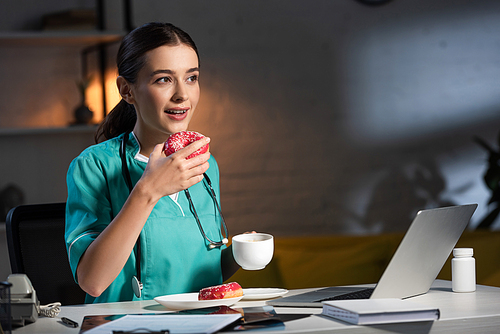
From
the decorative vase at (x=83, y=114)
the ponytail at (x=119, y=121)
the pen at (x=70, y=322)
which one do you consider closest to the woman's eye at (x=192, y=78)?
the ponytail at (x=119, y=121)

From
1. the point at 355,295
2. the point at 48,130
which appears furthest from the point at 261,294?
the point at 48,130

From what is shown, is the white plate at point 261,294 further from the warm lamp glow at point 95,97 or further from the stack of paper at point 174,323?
the warm lamp glow at point 95,97

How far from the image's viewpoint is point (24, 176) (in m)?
3.23

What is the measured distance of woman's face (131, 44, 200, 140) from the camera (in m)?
1.40

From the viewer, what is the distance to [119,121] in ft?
5.47

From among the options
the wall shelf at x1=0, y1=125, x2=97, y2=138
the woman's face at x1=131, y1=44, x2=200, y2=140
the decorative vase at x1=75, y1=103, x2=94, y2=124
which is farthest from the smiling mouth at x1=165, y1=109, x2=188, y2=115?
the decorative vase at x1=75, y1=103, x2=94, y2=124

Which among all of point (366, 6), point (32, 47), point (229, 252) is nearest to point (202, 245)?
point (229, 252)

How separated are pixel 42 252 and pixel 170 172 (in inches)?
26.3

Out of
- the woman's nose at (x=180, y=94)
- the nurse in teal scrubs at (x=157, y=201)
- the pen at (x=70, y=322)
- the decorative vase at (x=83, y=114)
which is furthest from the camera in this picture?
the decorative vase at (x=83, y=114)

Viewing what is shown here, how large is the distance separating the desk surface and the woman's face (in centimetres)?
45

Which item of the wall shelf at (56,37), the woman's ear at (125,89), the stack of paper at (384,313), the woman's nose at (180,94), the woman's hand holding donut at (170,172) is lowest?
the stack of paper at (384,313)

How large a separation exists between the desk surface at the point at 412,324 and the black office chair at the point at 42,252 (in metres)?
0.42

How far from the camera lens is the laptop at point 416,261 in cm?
114

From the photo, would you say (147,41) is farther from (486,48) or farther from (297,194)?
(486,48)
